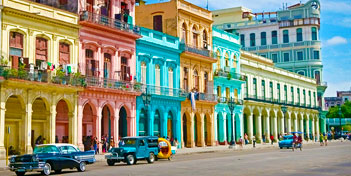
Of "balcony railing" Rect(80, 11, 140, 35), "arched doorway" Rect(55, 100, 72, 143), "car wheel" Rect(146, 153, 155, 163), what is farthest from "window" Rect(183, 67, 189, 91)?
"car wheel" Rect(146, 153, 155, 163)

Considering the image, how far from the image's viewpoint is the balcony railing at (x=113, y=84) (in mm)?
35000

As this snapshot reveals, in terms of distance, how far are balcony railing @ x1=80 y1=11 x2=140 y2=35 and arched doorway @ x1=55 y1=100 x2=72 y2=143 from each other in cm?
587

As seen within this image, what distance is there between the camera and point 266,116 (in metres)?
64.4

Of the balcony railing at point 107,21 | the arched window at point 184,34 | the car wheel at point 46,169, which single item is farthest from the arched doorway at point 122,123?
the car wheel at point 46,169

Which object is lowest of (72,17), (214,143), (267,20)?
(214,143)

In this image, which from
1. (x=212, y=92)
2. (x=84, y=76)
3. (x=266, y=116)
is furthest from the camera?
(x=266, y=116)

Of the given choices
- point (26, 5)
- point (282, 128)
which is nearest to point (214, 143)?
point (282, 128)

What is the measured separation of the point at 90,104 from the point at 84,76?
88.4 inches

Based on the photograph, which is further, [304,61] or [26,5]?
Result: [304,61]

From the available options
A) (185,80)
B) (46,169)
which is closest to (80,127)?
(46,169)

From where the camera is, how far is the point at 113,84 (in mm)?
37031

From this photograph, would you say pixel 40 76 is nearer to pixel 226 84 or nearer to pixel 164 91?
pixel 164 91

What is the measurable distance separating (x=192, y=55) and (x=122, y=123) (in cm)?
1070

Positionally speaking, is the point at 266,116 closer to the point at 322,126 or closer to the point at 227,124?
the point at 227,124
